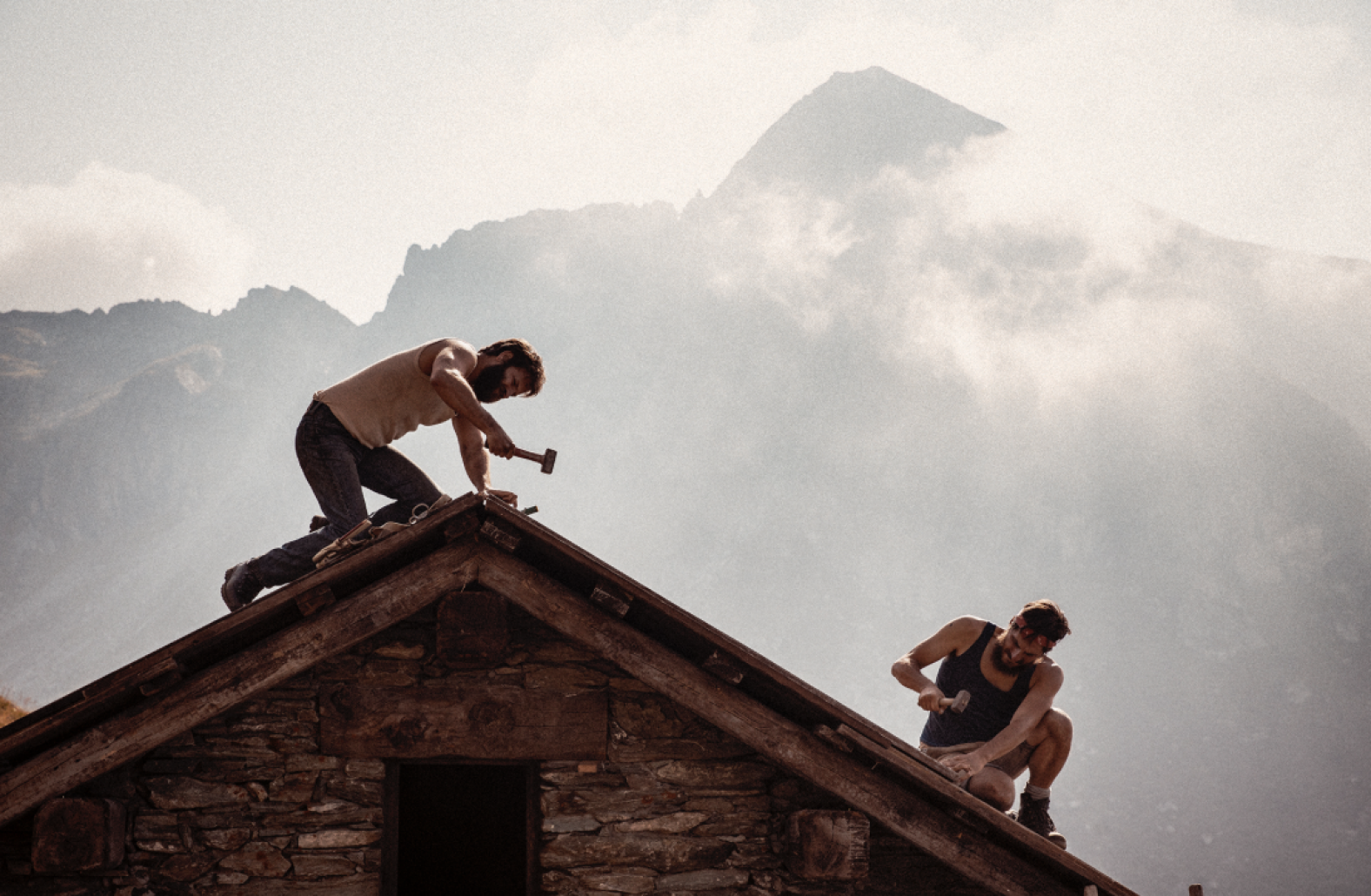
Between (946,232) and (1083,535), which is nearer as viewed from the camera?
(1083,535)

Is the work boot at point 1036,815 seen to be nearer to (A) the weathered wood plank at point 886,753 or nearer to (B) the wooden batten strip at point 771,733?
(B) the wooden batten strip at point 771,733

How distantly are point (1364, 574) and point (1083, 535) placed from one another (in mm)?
23708

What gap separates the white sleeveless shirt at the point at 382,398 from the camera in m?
5.39

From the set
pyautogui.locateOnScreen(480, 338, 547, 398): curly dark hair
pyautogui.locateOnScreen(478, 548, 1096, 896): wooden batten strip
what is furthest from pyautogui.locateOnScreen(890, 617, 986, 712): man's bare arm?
pyautogui.locateOnScreen(480, 338, 547, 398): curly dark hair

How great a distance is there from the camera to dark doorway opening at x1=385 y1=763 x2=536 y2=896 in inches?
241

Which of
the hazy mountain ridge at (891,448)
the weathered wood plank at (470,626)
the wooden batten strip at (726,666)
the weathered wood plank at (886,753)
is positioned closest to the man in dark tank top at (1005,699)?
the weathered wood plank at (886,753)

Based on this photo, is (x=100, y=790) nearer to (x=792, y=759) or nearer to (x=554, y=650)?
(x=554, y=650)

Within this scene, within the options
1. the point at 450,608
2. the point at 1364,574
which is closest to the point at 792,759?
the point at 450,608

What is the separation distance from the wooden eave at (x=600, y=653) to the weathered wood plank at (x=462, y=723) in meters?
0.30

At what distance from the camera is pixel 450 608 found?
4.79 meters

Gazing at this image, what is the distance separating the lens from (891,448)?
105562 mm

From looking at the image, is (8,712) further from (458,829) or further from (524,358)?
(524,358)

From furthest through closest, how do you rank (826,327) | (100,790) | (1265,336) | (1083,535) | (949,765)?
(826,327), (1265,336), (1083,535), (949,765), (100,790)

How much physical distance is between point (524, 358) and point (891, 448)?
103039 mm
